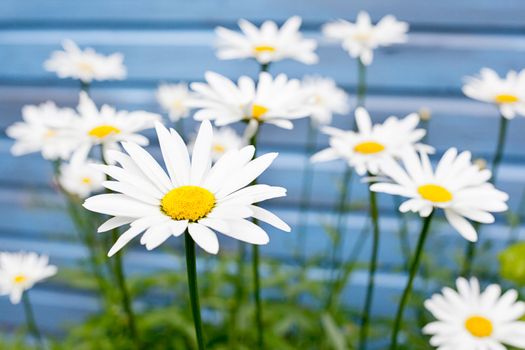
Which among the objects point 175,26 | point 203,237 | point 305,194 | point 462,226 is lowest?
point 203,237

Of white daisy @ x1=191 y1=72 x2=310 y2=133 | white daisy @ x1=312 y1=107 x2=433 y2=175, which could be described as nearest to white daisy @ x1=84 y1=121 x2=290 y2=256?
white daisy @ x1=191 y1=72 x2=310 y2=133

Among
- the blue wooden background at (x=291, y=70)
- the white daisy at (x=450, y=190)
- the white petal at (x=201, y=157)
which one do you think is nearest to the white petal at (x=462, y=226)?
the white daisy at (x=450, y=190)

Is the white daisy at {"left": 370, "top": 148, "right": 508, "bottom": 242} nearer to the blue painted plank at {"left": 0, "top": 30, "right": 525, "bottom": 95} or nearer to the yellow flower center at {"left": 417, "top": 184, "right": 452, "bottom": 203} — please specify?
the yellow flower center at {"left": 417, "top": 184, "right": 452, "bottom": 203}

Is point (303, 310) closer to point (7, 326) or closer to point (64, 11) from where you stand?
point (64, 11)

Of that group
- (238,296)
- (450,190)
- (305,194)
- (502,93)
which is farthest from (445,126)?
(450,190)

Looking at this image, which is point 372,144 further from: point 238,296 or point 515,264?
point 238,296

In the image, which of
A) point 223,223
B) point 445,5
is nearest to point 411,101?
point 445,5
